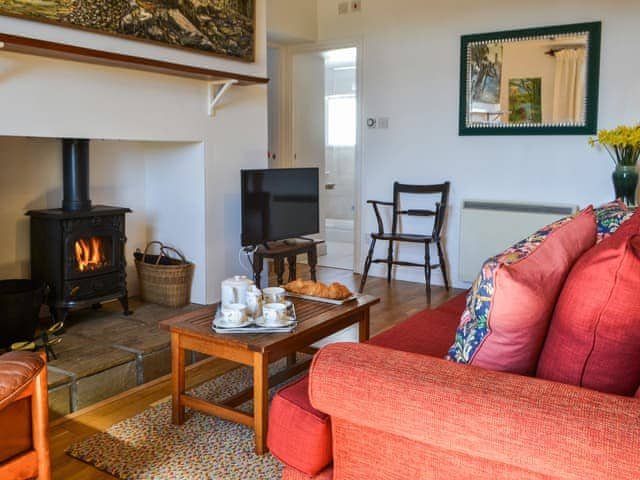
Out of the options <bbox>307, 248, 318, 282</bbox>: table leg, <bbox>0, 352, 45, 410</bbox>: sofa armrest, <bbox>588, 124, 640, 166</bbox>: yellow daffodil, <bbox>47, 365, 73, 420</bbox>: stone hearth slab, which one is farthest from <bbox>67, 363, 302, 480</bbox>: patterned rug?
<bbox>588, 124, 640, 166</bbox>: yellow daffodil

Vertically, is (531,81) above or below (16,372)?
above

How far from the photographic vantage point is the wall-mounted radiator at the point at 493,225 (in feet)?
15.3

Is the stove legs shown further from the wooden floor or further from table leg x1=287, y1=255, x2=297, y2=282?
table leg x1=287, y1=255, x2=297, y2=282

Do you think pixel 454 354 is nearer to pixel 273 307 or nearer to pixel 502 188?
pixel 273 307

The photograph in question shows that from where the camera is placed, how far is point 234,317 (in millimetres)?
2344

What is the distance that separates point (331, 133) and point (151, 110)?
200 inches

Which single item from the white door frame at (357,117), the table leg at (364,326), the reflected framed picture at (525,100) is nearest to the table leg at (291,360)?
the table leg at (364,326)

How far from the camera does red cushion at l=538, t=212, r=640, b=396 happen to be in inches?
51.3

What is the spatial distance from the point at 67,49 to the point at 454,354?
2.33 m

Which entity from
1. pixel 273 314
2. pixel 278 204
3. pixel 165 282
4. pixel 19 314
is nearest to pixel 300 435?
pixel 273 314

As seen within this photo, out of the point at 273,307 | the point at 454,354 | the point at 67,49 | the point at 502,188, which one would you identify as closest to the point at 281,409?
the point at 454,354

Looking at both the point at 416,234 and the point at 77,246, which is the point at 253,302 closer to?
the point at 77,246

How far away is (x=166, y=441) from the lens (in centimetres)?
239

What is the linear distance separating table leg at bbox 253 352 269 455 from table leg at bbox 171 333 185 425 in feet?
1.25
